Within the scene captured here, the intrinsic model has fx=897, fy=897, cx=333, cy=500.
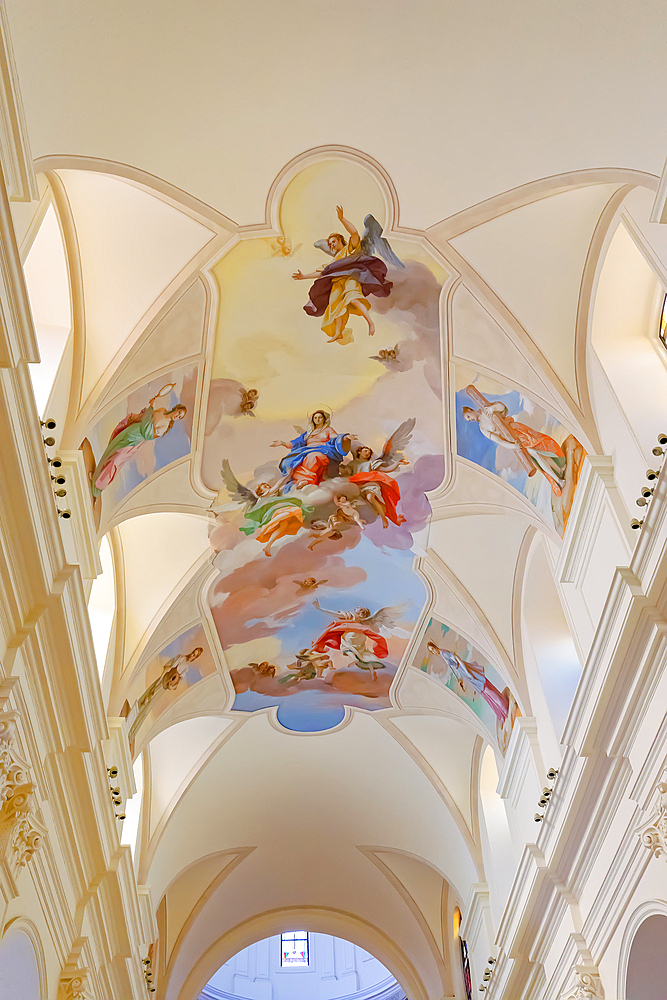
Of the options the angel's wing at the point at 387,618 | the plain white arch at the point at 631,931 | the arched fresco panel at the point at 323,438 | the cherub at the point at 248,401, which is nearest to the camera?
the plain white arch at the point at 631,931

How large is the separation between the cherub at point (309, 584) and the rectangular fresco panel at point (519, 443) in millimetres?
3164

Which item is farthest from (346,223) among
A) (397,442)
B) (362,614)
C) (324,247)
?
(362,614)

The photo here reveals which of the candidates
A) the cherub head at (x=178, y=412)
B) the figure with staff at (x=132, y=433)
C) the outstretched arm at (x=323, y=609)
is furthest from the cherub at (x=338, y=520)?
the figure with staff at (x=132, y=433)

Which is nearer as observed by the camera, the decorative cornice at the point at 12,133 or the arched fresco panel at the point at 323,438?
the decorative cornice at the point at 12,133

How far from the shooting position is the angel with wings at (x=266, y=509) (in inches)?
437

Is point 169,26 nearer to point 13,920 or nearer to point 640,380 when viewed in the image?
point 640,380

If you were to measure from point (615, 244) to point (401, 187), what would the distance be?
6.88 ft

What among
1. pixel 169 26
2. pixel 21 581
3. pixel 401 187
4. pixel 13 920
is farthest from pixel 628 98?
pixel 13 920

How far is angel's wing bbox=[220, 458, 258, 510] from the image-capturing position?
427 inches

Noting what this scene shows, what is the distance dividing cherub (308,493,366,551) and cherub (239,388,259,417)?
5.75 feet

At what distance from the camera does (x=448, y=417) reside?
1030cm

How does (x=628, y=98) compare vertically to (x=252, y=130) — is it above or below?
below

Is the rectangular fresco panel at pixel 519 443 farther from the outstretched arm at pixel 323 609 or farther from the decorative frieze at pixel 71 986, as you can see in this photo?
the decorative frieze at pixel 71 986

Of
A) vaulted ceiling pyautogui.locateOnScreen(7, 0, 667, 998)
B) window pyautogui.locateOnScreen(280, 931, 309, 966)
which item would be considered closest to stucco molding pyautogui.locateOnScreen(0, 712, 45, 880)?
vaulted ceiling pyautogui.locateOnScreen(7, 0, 667, 998)
